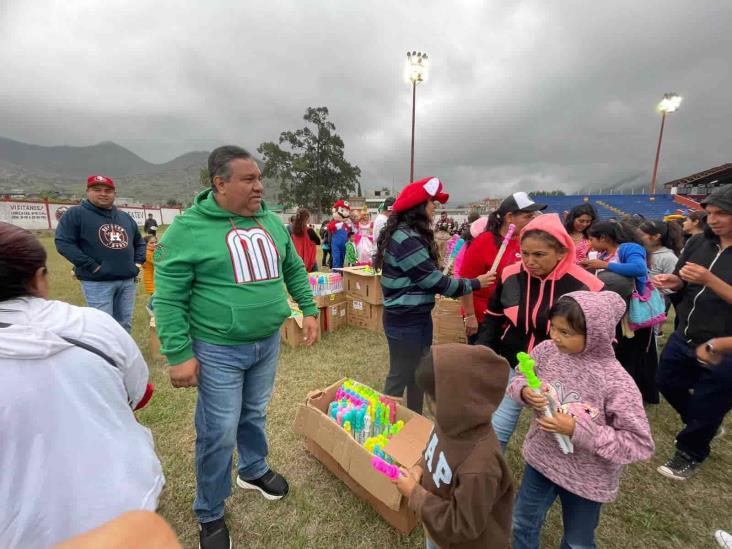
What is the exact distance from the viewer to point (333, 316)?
5426 mm

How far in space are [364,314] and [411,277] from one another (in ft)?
11.1

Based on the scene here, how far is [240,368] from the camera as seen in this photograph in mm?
1837

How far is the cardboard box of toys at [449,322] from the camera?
15.5 feet

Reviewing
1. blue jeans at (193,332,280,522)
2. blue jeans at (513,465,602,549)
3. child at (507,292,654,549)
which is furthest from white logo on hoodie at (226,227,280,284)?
blue jeans at (513,465,602,549)

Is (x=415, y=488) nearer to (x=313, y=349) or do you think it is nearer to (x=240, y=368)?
(x=240, y=368)

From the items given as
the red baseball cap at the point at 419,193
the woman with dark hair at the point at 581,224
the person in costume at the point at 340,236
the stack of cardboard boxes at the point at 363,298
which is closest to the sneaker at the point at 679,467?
the woman with dark hair at the point at 581,224

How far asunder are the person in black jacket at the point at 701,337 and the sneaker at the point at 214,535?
3126 mm

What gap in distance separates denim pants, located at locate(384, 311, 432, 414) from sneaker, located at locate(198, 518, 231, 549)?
133cm

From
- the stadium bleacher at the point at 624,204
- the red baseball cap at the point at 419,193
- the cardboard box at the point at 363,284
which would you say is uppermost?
the stadium bleacher at the point at 624,204

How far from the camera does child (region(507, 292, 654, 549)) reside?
4.37 ft

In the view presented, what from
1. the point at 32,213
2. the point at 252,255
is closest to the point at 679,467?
the point at 252,255

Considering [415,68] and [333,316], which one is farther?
[415,68]

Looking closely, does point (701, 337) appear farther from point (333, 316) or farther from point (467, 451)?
point (333, 316)

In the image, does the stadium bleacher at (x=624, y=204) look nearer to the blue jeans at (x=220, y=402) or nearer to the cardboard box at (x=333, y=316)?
the cardboard box at (x=333, y=316)
